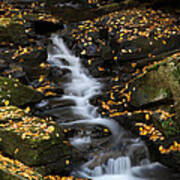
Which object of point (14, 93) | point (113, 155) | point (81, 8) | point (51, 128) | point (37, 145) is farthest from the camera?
point (81, 8)

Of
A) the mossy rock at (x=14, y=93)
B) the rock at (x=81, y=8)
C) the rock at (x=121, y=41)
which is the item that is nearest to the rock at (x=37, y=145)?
the mossy rock at (x=14, y=93)

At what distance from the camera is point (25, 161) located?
552cm

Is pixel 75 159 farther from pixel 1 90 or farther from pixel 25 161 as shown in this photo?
pixel 1 90

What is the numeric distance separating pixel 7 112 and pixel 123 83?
13.3ft

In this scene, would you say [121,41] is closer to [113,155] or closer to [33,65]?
[33,65]

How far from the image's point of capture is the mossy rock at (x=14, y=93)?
7.30 meters

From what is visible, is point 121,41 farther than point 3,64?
Yes

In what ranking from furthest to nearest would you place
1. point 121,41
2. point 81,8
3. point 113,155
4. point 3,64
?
point 81,8 < point 121,41 < point 3,64 < point 113,155

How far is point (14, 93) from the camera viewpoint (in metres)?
7.45

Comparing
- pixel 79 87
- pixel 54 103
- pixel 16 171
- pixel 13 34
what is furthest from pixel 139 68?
pixel 16 171

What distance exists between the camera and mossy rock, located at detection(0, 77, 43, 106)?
7301 mm

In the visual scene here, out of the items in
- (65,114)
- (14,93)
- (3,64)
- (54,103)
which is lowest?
(65,114)

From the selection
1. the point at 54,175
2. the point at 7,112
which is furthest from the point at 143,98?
the point at 7,112

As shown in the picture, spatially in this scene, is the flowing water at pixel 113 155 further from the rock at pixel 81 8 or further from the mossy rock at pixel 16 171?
the rock at pixel 81 8
